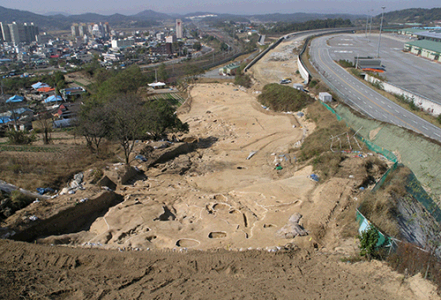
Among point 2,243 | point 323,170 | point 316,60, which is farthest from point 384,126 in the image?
point 316,60

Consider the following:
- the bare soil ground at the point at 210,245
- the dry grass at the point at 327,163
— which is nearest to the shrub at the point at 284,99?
the bare soil ground at the point at 210,245

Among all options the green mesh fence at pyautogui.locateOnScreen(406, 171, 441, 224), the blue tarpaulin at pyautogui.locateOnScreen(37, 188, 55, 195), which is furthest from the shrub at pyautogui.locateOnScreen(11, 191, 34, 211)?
the green mesh fence at pyautogui.locateOnScreen(406, 171, 441, 224)

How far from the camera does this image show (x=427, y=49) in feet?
216

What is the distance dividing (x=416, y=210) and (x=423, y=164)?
6035 mm

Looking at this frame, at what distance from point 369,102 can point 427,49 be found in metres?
43.5

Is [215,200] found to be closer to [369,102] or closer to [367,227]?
[367,227]

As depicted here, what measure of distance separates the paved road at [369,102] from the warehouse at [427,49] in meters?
22.6

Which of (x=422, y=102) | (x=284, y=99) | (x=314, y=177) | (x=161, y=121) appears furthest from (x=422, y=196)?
(x=284, y=99)

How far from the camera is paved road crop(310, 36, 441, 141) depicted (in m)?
28.6

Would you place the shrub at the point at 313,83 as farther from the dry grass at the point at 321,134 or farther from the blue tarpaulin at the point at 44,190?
the blue tarpaulin at the point at 44,190

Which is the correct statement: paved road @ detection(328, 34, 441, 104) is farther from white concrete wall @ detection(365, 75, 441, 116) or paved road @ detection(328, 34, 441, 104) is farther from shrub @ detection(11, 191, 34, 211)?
shrub @ detection(11, 191, 34, 211)

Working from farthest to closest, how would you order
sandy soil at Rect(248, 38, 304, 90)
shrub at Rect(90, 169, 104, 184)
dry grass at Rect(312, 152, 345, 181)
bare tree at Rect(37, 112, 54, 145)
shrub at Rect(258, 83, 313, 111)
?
sandy soil at Rect(248, 38, 304, 90) → shrub at Rect(258, 83, 313, 111) → bare tree at Rect(37, 112, 54, 145) → dry grass at Rect(312, 152, 345, 181) → shrub at Rect(90, 169, 104, 184)

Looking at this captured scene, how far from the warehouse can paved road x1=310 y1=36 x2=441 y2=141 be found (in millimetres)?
22592

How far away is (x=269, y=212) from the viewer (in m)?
A: 15.5
